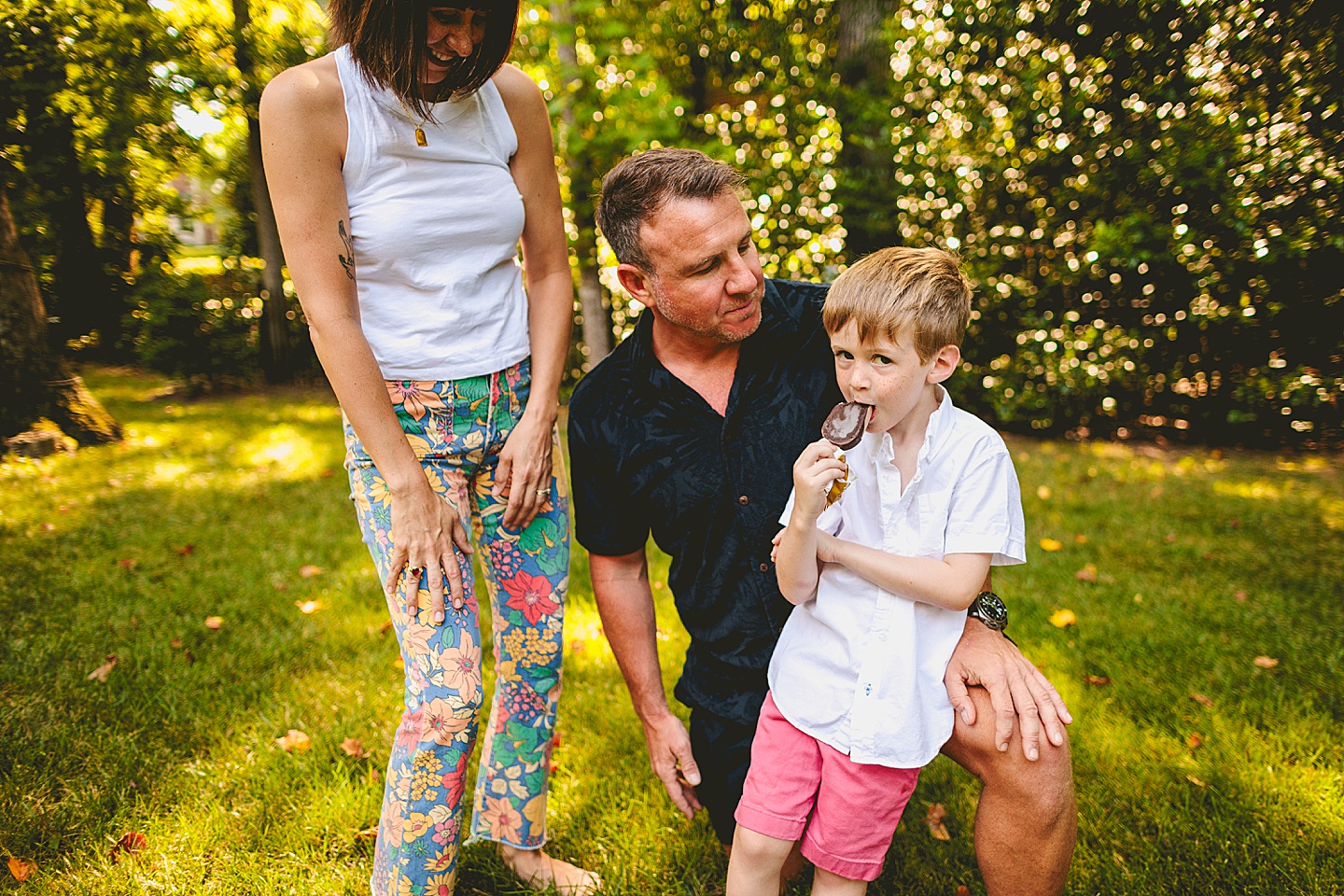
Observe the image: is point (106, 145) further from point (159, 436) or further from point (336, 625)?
point (336, 625)

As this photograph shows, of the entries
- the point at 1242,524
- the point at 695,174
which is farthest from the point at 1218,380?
the point at 695,174

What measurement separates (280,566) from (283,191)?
335cm

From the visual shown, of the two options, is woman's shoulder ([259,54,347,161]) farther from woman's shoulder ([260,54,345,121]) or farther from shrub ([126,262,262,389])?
shrub ([126,262,262,389])

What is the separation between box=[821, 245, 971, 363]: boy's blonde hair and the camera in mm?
1854

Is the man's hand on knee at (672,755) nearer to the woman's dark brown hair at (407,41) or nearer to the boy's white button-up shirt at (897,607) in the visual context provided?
the boy's white button-up shirt at (897,607)

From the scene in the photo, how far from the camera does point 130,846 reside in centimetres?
250

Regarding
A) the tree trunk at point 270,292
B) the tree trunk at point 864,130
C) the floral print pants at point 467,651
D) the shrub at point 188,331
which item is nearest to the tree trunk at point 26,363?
the shrub at point 188,331

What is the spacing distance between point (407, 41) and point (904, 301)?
1.24 metres

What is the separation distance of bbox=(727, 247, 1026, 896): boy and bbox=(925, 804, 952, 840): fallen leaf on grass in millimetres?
700

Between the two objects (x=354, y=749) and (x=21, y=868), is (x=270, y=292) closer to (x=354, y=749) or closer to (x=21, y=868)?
(x=354, y=749)

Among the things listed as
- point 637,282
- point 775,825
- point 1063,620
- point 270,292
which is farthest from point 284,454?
point 775,825

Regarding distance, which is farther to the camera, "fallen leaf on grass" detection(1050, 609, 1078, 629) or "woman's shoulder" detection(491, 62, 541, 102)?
"fallen leaf on grass" detection(1050, 609, 1078, 629)

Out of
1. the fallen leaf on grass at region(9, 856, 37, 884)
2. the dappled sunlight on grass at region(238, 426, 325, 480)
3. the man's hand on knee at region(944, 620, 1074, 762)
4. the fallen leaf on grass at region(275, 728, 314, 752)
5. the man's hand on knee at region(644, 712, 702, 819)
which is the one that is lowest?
the dappled sunlight on grass at region(238, 426, 325, 480)

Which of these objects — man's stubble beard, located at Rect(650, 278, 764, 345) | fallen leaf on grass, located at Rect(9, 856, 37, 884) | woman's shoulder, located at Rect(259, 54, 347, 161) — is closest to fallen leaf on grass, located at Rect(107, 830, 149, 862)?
fallen leaf on grass, located at Rect(9, 856, 37, 884)
